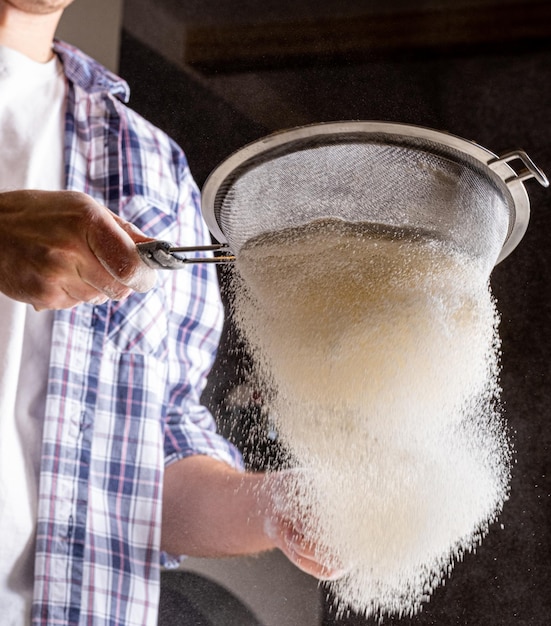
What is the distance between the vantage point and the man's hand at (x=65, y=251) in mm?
520

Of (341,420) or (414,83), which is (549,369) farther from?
(414,83)

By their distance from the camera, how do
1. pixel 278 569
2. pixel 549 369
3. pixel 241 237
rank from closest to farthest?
pixel 241 237, pixel 549 369, pixel 278 569

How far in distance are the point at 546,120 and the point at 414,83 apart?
155mm

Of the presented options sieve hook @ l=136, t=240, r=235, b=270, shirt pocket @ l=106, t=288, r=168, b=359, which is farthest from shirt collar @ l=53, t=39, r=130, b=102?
sieve hook @ l=136, t=240, r=235, b=270

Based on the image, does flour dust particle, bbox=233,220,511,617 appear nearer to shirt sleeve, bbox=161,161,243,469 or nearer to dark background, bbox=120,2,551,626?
dark background, bbox=120,2,551,626

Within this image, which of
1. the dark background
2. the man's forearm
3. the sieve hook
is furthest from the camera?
the man's forearm

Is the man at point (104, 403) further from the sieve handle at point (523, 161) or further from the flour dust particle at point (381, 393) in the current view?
the sieve handle at point (523, 161)

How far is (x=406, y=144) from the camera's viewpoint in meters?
0.58

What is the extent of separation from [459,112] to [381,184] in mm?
285

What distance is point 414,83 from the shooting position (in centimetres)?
87

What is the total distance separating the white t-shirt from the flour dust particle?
0.84 feet

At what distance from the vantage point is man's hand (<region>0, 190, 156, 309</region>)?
0.52m

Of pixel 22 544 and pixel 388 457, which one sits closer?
pixel 388 457

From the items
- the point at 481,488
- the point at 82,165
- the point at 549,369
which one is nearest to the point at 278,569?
the point at 481,488
